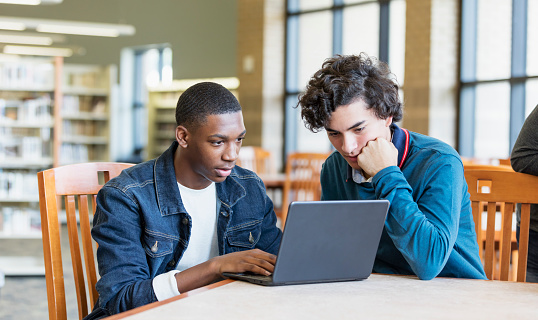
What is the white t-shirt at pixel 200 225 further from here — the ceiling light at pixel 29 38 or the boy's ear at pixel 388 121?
the ceiling light at pixel 29 38

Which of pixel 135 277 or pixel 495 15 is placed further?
pixel 495 15

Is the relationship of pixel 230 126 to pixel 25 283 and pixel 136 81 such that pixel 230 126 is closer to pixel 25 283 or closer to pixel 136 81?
pixel 25 283

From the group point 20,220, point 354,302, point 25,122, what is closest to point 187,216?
point 354,302

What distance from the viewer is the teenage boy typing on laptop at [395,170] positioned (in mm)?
1392

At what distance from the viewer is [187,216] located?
153 cm

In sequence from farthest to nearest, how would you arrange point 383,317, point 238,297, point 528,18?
point 528,18
point 238,297
point 383,317

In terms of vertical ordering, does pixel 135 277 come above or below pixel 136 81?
below

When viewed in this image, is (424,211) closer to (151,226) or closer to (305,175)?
(151,226)

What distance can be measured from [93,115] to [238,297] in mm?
7433

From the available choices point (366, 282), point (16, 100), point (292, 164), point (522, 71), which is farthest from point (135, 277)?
point (16, 100)

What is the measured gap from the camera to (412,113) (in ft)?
19.8

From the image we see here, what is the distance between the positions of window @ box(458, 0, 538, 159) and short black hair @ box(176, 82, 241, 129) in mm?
4402

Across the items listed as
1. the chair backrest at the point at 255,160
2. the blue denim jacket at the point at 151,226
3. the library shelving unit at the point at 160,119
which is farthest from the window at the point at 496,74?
the library shelving unit at the point at 160,119

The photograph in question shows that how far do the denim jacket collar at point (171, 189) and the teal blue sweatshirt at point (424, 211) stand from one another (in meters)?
0.30
